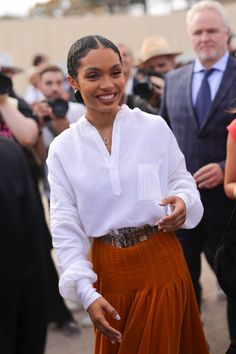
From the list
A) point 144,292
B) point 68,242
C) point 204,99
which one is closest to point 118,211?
point 68,242

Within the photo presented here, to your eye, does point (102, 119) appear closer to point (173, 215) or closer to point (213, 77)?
point (173, 215)

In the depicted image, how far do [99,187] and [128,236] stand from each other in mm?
220

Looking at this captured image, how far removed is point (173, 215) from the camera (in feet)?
7.33

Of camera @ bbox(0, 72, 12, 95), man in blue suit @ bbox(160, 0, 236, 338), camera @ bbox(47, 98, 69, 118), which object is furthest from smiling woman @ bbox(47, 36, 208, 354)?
camera @ bbox(47, 98, 69, 118)

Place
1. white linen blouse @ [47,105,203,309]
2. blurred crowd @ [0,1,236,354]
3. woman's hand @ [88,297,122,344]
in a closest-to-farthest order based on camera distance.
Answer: blurred crowd @ [0,1,236,354]
woman's hand @ [88,297,122,344]
white linen blouse @ [47,105,203,309]

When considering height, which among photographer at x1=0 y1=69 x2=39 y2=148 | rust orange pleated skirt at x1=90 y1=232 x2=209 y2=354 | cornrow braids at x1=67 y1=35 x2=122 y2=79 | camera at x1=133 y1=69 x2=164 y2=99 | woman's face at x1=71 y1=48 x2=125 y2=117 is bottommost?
rust orange pleated skirt at x1=90 y1=232 x2=209 y2=354

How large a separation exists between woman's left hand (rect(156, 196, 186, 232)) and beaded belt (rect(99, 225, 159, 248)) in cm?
8

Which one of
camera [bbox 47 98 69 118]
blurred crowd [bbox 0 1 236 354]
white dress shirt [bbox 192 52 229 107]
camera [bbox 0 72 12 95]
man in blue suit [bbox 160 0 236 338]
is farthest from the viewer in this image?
camera [bbox 47 98 69 118]

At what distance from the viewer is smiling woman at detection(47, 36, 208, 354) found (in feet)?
7.44

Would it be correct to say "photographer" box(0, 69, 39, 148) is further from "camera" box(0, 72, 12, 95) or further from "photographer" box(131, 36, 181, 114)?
"photographer" box(131, 36, 181, 114)

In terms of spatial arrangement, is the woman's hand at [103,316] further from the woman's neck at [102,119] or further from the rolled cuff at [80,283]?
the woman's neck at [102,119]

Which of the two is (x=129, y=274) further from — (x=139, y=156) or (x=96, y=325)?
(x=139, y=156)

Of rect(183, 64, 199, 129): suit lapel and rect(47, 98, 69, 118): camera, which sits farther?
rect(47, 98, 69, 118): camera

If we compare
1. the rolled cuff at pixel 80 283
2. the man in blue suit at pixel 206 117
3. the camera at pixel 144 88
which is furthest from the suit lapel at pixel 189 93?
the rolled cuff at pixel 80 283
